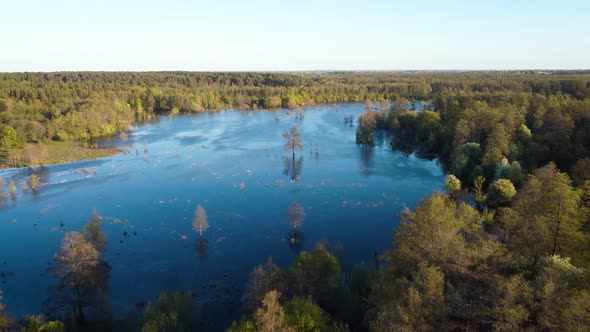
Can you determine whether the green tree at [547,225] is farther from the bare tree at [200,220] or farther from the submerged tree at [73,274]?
the submerged tree at [73,274]

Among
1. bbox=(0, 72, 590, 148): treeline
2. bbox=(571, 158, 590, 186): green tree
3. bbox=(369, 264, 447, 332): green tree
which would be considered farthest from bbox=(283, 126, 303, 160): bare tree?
bbox=(369, 264, 447, 332): green tree

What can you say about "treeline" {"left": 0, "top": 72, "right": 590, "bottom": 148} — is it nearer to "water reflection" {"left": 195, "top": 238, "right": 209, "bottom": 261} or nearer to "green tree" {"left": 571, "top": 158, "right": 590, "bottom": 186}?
"green tree" {"left": 571, "top": 158, "right": 590, "bottom": 186}

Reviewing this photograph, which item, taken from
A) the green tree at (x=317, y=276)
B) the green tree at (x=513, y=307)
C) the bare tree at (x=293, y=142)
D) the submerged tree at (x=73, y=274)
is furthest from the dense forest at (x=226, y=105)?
the submerged tree at (x=73, y=274)

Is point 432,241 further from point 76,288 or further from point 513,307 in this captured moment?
point 76,288

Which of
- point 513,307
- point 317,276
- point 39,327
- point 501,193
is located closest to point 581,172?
point 501,193

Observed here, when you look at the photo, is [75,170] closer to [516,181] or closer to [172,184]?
[172,184]

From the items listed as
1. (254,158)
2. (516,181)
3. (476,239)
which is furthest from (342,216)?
(254,158)

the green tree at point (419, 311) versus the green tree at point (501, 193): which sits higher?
the green tree at point (419, 311)
